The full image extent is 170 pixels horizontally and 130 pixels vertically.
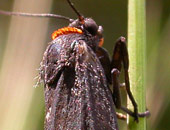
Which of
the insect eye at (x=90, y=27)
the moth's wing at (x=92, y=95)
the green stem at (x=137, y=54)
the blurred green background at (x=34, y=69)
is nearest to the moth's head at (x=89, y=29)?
the insect eye at (x=90, y=27)

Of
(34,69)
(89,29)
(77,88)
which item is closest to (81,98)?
(77,88)

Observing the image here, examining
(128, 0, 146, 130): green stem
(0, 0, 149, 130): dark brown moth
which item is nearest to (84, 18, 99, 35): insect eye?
(0, 0, 149, 130): dark brown moth

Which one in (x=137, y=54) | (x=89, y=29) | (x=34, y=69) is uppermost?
(x=89, y=29)

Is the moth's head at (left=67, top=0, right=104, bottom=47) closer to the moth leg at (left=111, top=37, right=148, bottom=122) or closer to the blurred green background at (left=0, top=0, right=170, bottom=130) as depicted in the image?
the moth leg at (left=111, top=37, right=148, bottom=122)

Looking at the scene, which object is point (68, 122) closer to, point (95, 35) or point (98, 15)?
point (95, 35)

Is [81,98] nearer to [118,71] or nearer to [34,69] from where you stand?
[118,71]

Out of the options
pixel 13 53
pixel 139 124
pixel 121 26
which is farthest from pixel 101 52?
pixel 121 26

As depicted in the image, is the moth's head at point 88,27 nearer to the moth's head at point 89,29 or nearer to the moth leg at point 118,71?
the moth's head at point 89,29
